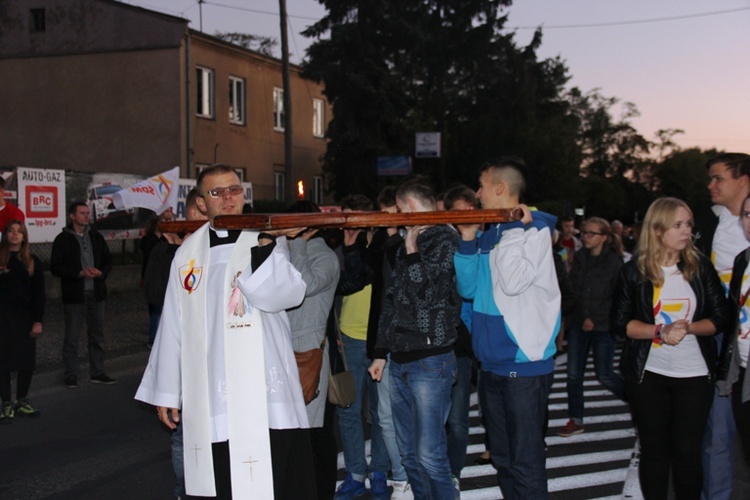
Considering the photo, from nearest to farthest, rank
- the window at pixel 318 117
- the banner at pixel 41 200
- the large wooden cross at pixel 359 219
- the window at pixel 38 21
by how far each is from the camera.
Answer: the large wooden cross at pixel 359 219 < the banner at pixel 41 200 < the window at pixel 38 21 < the window at pixel 318 117

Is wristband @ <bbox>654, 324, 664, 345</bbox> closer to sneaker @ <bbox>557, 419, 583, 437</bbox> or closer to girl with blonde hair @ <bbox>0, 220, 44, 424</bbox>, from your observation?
sneaker @ <bbox>557, 419, 583, 437</bbox>

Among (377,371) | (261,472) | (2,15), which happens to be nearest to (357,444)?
(377,371)

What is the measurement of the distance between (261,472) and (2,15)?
28273 millimetres

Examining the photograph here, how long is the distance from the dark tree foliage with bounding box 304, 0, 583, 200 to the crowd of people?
22.8m

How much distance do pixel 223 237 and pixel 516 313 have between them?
155cm

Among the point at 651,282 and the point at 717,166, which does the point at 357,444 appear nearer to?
the point at 651,282

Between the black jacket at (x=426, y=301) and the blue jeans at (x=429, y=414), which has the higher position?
the black jacket at (x=426, y=301)

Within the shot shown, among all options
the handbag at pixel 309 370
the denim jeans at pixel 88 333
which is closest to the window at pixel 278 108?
the denim jeans at pixel 88 333

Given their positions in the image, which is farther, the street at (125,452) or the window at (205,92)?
the window at (205,92)

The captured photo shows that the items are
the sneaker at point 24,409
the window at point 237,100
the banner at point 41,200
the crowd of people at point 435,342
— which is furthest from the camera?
the window at point 237,100

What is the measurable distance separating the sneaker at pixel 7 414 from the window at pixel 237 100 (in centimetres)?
2067

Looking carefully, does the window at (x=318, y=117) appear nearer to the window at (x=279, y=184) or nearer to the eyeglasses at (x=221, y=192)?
the window at (x=279, y=184)

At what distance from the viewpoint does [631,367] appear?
4645 mm

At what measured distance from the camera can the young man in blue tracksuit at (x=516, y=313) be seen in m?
4.20
